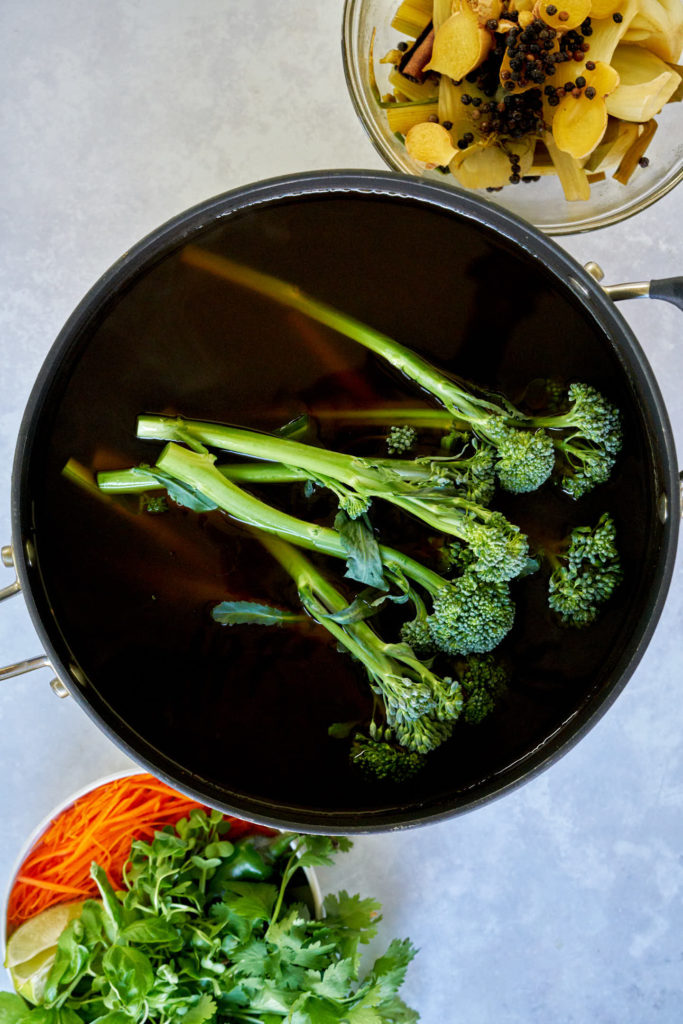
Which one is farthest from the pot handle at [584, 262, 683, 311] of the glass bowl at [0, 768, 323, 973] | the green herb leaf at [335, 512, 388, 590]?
the glass bowl at [0, 768, 323, 973]

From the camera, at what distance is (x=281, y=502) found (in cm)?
107

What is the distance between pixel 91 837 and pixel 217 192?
3.22ft

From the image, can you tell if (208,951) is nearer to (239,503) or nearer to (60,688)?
(60,688)

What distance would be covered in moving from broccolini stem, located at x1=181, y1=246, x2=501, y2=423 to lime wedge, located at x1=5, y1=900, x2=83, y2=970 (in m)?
0.95

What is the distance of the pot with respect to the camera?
1.04 m

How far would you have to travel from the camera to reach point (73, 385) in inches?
42.0

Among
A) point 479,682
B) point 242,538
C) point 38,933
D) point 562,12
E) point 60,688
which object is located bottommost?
point 38,933

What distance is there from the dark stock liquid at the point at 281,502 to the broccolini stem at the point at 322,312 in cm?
1

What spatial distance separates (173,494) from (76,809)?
1.96 ft

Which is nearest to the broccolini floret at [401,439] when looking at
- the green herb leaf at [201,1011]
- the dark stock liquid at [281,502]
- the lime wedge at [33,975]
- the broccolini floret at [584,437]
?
the dark stock liquid at [281,502]

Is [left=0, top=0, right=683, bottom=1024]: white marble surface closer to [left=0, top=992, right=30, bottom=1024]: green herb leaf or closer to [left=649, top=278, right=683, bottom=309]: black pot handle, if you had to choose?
[left=0, top=992, right=30, bottom=1024]: green herb leaf

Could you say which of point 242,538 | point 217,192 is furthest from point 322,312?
point 217,192

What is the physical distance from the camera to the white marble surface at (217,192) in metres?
1.34

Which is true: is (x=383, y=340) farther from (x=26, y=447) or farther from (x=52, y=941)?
(x=52, y=941)
